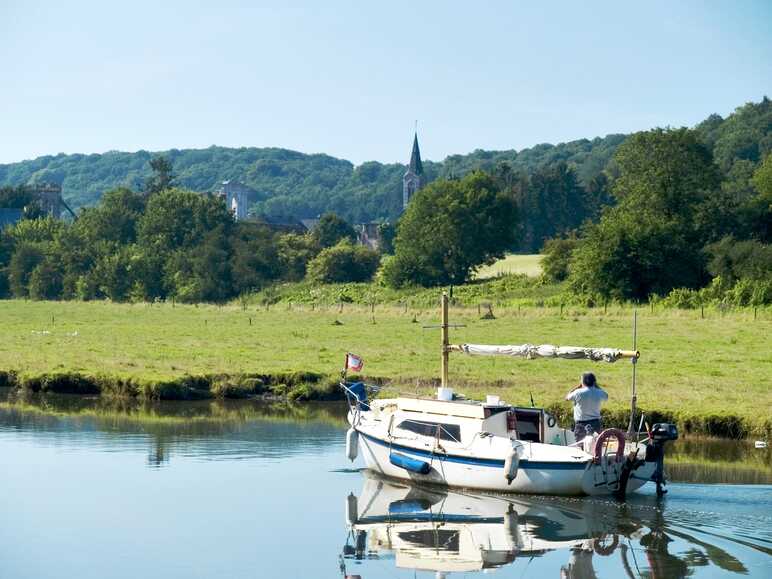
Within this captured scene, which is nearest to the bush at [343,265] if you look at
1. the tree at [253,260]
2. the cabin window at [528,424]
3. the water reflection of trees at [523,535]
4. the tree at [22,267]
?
the tree at [253,260]

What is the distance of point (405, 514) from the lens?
1147 inches

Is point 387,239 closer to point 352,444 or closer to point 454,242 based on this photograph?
point 454,242

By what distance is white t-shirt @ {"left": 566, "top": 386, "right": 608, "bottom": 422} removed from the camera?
2952 centimetres

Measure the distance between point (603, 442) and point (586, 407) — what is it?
3.98ft

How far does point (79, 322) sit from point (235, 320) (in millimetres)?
9454

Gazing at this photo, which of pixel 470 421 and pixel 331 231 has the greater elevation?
pixel 331 231

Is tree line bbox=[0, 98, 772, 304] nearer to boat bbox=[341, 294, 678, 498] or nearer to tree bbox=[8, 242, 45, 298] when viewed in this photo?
tree bbox=[8, 242, 45, 298]

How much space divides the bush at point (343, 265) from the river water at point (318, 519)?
297 feet

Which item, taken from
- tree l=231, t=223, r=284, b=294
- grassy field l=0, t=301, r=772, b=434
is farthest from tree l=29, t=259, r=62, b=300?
grassy field l=0, t=301, r=772, b=434

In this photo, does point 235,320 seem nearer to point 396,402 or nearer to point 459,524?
point 396,402

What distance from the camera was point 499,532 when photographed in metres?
27.2

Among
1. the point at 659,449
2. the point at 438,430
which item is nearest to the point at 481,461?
the point at 438,430

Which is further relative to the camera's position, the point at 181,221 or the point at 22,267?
the point at 181,221

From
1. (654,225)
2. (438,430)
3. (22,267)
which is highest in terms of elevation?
(654,225)
